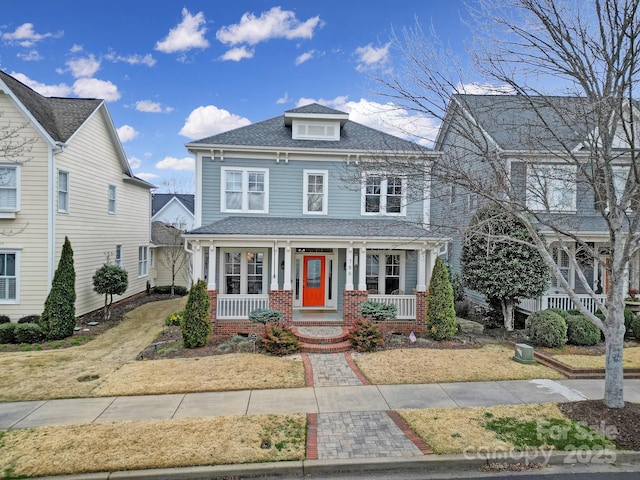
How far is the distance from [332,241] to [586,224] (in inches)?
413

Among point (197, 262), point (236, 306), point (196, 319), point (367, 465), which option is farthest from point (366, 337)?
point (197, 262)

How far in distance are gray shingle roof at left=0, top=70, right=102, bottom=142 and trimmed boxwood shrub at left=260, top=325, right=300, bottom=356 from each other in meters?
10.5

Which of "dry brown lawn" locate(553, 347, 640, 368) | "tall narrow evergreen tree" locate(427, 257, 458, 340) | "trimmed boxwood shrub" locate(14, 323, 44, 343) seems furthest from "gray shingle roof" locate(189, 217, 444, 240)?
"trimmed boxwood shrub" locate(14, 323, 44, 343)

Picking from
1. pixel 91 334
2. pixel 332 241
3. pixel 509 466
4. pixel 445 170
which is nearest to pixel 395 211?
pixel 332 241

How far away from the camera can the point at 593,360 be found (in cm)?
958

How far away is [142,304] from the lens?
18.3 metres

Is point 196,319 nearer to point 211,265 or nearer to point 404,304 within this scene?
point 211,265

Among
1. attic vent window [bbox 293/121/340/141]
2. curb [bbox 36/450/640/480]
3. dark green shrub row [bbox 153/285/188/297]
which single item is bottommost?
dark green shrub row [bbox 153/285/188/297]

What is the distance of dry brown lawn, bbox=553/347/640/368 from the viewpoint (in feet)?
29.9

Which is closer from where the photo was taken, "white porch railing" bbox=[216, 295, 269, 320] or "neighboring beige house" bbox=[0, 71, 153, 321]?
"white porch railing" bbox=[216, 295, 269, 320]

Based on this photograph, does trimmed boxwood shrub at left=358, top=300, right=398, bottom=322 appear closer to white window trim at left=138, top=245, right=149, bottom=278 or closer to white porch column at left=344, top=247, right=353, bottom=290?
white porch column at left=344, top=247, right=353, bottom=290

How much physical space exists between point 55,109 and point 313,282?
13.0 m

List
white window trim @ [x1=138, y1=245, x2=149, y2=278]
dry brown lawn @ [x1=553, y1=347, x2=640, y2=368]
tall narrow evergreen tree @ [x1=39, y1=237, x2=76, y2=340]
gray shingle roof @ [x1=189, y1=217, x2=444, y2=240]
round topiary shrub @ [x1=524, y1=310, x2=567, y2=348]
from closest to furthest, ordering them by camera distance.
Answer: dry brown lawn @ [x1=553, y1=347, x2=640, y2=368] → round topiary shrub @ [x1=524, y1=310, x2=567, y2=348] → tall narrow evergreen tree @ [x1=39, y1=237, x2=76, y2=340] → gray shingle roof @ [x1=189, y1=217, x2=444, y2=240] → white window trim @ [x1=138, y1=245, x2=149, y2=278]

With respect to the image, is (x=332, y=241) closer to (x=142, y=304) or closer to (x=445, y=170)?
(x=445, y=170)
